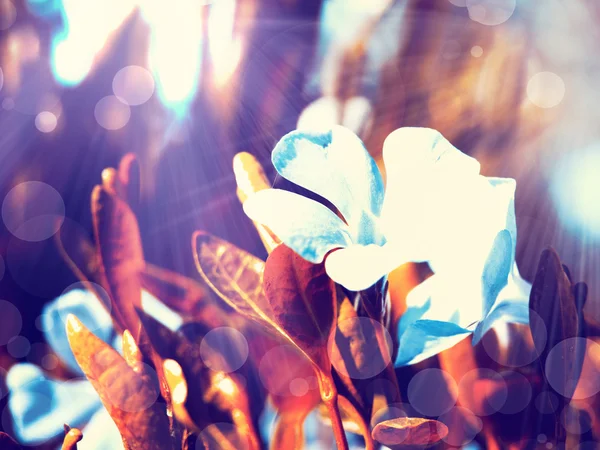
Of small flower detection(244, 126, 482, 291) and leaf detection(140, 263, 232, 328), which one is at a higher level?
small flower detection(244, 126, 482, 291)

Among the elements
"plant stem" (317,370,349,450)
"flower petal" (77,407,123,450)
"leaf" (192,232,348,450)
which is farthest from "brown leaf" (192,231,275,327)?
"flower petal" (77,407,123,450)

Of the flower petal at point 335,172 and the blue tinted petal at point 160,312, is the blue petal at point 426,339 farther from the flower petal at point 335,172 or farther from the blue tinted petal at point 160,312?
the blue tinted petal at point 160,312

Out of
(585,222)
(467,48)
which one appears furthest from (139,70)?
(585,222)

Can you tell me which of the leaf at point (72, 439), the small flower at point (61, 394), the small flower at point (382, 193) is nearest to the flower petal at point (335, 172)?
the small flower at point (382, 193)

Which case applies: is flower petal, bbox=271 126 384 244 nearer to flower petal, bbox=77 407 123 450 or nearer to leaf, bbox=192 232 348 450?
leaf, bbox=192 232 348 450

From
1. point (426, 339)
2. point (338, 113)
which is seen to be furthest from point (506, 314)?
point (338, 113)

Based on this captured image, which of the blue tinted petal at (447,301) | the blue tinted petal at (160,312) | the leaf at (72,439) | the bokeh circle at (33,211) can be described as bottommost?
the leaf at (72,439)
